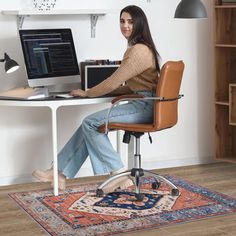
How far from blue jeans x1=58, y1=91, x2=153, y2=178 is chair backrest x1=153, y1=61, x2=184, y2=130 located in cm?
13

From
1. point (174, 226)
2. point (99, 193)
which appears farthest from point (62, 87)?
point (174, 226)

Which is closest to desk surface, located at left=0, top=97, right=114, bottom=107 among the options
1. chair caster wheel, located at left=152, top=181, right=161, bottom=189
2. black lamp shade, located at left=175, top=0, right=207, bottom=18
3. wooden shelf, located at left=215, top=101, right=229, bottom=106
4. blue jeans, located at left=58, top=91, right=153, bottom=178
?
blue jeans, located at left=58, top=91, right=153, bottom=178

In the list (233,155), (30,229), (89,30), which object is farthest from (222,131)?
(30,229)

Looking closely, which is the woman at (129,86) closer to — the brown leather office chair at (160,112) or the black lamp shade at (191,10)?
the brown leather office chair at (160,112)

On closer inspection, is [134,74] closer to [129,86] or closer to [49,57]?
[129,86]

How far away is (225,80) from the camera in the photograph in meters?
5.17

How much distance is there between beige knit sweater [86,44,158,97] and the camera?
3887mm

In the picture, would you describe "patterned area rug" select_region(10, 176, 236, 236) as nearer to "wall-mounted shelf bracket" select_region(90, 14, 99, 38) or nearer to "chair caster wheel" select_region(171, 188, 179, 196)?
"chair caster wheel" select_region(171, 188, 179, 196)

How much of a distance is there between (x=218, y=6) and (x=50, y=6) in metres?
1.40

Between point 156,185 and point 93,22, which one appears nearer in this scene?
point 156,185

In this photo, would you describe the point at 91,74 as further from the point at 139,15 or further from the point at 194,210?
the point at 194,210

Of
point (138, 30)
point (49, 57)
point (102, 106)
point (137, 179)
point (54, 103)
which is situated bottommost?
point (137, 179)

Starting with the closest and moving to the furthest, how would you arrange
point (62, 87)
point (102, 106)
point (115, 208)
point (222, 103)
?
→ 1. point (115, 208)
2. point (62, 87)
3. point (102, 106)
4. point (222, 103)

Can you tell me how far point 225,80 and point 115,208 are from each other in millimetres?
1875
